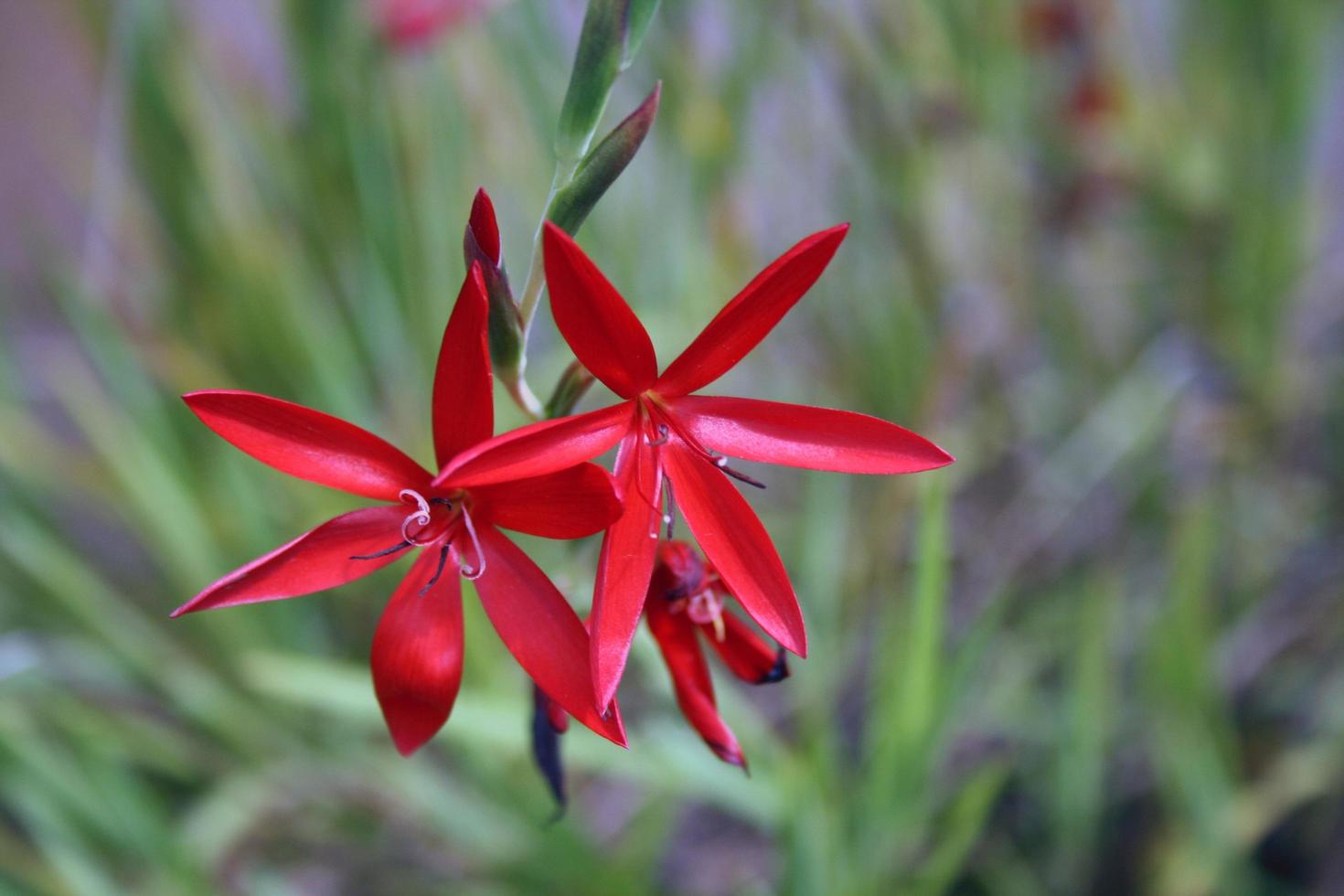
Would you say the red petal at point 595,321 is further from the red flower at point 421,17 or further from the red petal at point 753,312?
the red flower at point 421,17

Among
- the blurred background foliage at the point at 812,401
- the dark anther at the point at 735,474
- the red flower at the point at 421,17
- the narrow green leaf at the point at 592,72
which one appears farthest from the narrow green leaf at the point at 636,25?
the red flower at the point at 421,17

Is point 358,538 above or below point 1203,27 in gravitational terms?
below

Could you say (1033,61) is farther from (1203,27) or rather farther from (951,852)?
(951,852)

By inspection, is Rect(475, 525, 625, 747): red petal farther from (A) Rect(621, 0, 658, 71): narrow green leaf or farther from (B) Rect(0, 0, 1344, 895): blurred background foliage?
(B) Rect(0, 0, 1344, 895): blurred background foliage

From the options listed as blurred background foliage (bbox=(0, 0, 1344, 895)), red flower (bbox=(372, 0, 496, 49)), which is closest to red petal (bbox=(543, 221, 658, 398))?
blurred background foliage (bbox=(0, 0, 1344, 895))

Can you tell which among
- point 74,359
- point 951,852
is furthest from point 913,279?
point 74,359

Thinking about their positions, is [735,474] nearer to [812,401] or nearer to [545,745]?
[545,745]

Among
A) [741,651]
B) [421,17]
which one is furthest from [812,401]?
[741,651]
